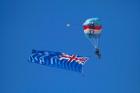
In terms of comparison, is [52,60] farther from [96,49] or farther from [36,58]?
[96,49]

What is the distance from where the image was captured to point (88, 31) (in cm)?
1981

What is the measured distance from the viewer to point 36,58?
706 inches

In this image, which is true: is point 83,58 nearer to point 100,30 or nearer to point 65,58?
point 65,58

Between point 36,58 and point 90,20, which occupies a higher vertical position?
point 90,20

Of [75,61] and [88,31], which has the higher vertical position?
[88,31]

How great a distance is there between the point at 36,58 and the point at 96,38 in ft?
Answer: 14.8

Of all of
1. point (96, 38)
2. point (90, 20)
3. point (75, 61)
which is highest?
point (90, 20)

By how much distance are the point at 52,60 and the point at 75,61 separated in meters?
1.60

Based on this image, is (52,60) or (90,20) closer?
(52,60)

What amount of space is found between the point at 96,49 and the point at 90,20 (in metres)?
2.16

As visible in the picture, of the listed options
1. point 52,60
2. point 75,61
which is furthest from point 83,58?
point 52,60

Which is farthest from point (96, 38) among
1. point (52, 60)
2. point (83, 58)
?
point (52, 60)

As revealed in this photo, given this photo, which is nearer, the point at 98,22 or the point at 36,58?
the point at 36,58

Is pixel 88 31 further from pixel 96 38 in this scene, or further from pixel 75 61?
pixel 75 61
